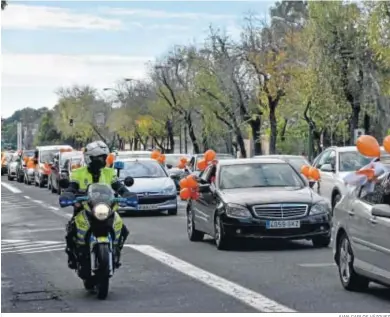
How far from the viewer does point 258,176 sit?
18641 mm

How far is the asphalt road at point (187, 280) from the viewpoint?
11.4 metres

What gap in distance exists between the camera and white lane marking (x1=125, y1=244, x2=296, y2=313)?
1110 cm

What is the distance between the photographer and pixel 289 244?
18.6 metres

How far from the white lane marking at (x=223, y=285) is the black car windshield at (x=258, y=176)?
1.73m

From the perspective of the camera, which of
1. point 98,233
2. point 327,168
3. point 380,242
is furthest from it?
point 327,168

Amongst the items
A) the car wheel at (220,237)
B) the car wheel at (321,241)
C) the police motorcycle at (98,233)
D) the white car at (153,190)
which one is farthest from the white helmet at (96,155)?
the white car at (153,190)

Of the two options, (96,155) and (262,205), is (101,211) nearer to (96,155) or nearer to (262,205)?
(96,155)

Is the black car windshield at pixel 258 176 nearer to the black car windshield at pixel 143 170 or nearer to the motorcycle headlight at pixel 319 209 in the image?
the motorcycle headlight at pixel 319 209

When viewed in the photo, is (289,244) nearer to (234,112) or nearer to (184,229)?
(184,229)

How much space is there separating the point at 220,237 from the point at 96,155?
18.4 ft

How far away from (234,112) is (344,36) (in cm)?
1908

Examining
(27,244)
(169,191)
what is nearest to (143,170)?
(169,191)

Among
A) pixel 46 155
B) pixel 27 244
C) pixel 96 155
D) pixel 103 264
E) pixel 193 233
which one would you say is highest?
pixel 96 155

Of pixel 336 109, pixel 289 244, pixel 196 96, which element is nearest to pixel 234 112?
pixel 196 96
